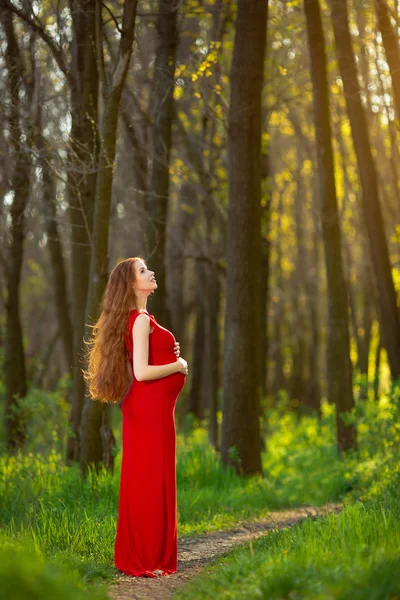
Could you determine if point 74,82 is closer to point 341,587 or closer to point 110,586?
point 110,586

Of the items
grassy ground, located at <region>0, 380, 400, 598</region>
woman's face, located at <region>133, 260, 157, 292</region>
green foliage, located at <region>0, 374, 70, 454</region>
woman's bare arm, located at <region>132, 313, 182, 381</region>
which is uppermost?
woman's face, located at <region>133, 260, 157, 292</region>

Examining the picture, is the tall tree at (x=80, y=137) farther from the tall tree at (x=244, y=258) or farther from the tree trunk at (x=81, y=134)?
the tall tree at (x=244, y=258)

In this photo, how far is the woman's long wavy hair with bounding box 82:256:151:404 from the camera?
6.98 meters

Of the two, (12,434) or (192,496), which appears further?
(12,434)

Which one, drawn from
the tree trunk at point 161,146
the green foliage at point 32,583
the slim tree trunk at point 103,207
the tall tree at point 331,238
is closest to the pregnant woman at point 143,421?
the green foliage at point 32,583

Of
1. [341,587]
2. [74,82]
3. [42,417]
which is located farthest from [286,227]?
[341,587]

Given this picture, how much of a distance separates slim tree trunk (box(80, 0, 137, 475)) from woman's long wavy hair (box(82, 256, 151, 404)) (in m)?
2.79

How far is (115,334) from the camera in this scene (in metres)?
7.00

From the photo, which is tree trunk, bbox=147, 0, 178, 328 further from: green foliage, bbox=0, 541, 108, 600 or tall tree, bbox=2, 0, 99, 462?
green foliage, bbox=0, 541, 108, 600

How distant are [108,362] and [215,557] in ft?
6.48

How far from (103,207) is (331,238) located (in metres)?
4.70

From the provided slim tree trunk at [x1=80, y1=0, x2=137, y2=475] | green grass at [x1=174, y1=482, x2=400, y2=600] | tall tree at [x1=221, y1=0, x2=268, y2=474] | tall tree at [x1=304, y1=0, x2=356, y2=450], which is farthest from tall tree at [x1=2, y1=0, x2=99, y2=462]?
green grass at [x1=174, y1=482, x2=400, y2=600]

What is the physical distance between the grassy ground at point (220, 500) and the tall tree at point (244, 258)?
573 millimetres

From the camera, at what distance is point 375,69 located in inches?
780
